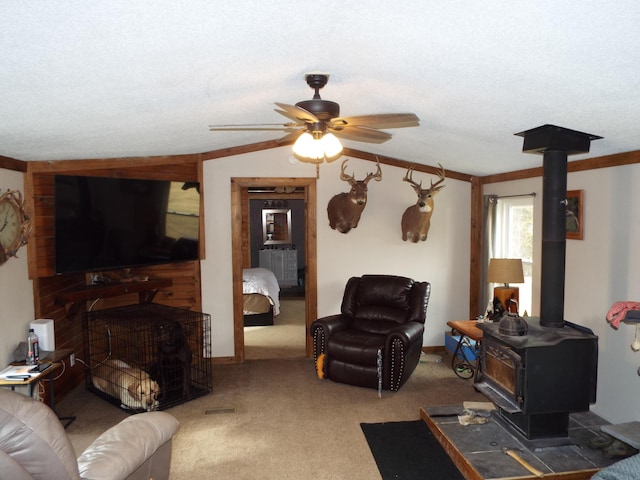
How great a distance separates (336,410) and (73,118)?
3.08 meters

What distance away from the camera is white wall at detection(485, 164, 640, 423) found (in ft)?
11.8

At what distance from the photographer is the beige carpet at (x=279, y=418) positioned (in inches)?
133

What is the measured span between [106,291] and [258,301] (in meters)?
2.91

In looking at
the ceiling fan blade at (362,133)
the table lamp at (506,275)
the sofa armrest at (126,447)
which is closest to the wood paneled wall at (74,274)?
the sofa armrest at (126,447)

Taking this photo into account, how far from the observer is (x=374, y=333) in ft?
16.7

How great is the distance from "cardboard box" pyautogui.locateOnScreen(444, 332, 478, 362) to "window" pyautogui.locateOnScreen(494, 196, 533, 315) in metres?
0.66

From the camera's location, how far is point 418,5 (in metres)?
1.76

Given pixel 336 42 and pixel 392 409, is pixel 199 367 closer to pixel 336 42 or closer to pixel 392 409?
pixel 392 409

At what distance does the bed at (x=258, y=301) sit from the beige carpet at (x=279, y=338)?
0.17 metres

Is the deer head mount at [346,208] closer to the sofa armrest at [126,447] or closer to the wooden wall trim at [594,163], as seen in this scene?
the wooden wall trim at [594,163]

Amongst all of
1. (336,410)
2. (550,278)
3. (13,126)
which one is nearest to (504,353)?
(550,278)

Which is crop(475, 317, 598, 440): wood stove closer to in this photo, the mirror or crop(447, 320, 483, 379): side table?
crop(447, 320, 483, 379): side table

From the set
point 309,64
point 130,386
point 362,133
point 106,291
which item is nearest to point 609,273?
point 362,133

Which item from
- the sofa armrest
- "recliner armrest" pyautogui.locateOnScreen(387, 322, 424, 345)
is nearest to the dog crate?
the sofa armrest
